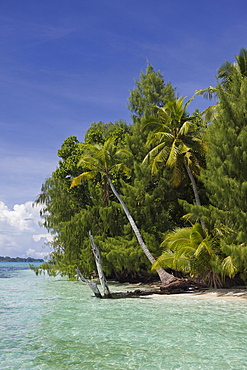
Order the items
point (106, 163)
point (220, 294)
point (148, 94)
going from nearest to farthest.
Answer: point (220, 294), point (106, 163), point (148, 94)

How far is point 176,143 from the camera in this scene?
2150 cm

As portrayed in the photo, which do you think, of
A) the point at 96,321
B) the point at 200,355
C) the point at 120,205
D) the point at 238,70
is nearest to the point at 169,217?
the point at 120,205

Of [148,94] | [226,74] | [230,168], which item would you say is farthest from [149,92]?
Answer: [230,168]

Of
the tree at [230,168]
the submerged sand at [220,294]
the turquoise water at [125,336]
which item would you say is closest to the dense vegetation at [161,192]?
the tree at [230,168]

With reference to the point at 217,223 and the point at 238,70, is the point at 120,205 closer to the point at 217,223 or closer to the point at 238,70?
the point at 217,223

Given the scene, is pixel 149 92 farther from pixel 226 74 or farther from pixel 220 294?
pixel 220 294

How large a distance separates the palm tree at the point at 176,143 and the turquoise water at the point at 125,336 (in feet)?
28.9

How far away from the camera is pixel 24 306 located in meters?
14.4

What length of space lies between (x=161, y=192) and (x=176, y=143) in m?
3.51

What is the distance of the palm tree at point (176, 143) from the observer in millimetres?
20766

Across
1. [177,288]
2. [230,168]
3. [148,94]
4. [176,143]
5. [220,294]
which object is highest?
[148,94]

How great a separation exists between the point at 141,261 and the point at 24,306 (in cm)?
917

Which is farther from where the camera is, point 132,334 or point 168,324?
point 168,324

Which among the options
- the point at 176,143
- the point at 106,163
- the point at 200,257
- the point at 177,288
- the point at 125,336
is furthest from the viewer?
the point at 106,163
